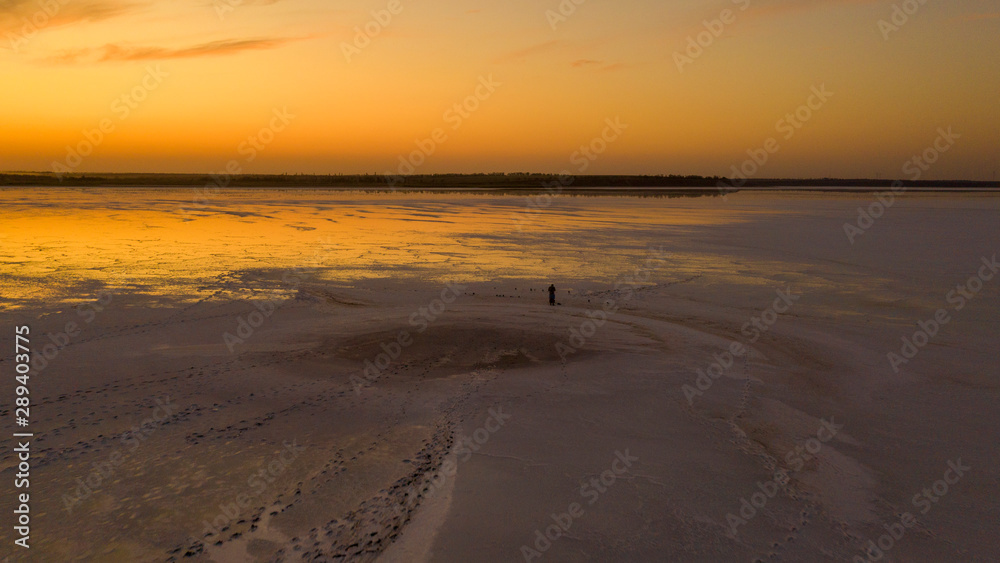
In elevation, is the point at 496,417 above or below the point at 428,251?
below

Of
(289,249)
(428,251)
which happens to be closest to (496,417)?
(428,251)

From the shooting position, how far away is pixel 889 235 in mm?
29047

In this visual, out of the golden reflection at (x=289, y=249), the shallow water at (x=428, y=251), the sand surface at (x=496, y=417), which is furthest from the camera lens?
the shallow water at (x=428, y=251)

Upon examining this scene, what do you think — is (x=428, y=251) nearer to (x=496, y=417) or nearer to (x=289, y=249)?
(x=289, y=249)

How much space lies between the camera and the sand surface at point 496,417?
5137 mm

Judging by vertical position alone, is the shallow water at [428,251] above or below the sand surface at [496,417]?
above

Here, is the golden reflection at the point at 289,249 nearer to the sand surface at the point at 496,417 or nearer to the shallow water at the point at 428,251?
the shallow water at the point at 428,251

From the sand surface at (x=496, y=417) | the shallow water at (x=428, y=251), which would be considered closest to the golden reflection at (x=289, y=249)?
Answer: the shallow water at (x=428, y=251)

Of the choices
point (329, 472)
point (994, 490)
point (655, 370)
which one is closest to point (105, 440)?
point (329, 472)

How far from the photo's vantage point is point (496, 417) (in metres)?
7.57

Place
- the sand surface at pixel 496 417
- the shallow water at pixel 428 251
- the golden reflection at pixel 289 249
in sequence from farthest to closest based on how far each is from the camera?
the shallow water at pixel 428 251 < the golden reflection at pixel 289 249 < the sand surface at pixel 496 417

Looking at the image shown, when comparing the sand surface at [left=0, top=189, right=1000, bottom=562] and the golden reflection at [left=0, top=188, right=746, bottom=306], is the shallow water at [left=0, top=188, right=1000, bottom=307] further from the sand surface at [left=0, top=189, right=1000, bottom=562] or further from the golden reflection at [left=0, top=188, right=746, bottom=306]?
the sand surface at [left=0, top=189, right=1000, bottom=562]

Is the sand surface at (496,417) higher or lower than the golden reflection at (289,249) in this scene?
lower

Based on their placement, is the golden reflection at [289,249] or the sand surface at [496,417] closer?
the sand surface at [496,417]
